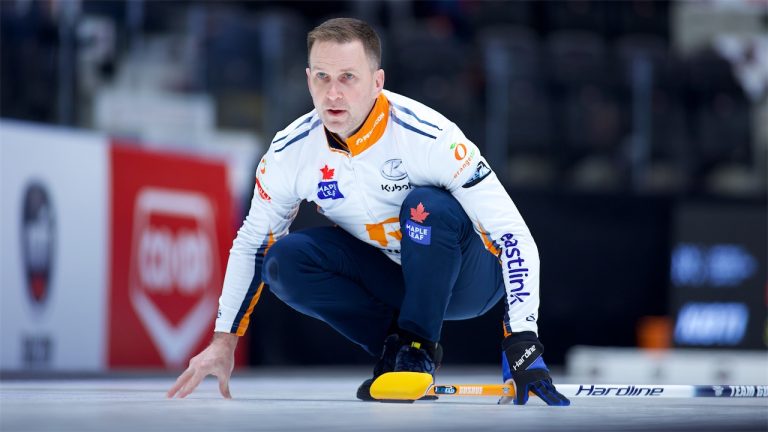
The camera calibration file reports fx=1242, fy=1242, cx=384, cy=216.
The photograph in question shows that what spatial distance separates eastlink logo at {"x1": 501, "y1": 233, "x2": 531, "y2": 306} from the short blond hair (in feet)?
2.25

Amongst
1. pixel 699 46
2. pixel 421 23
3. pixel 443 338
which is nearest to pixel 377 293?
pixel 443 338

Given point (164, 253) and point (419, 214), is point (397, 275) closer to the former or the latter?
point (419, 214)

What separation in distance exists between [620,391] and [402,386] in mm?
645

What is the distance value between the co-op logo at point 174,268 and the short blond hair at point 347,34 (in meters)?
4.33

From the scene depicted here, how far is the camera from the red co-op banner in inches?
305

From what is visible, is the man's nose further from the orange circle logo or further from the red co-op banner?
the red co-op banner

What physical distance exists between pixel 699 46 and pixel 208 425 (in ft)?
35.1

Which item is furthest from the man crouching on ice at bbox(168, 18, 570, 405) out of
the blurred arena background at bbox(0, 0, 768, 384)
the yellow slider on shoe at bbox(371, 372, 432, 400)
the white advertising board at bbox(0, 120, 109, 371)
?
the white advertising board at bbox(0, 120, 109, 371)

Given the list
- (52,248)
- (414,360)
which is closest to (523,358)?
(414,360)

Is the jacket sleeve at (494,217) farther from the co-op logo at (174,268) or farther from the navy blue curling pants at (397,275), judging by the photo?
the co-op logo at (174,268)

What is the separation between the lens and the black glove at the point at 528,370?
3393 millimetres

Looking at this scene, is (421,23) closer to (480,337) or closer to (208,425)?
(480,337)

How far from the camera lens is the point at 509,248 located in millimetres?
3641

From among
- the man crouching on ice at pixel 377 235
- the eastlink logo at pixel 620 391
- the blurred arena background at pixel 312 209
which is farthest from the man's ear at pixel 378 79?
the blurred arena background at pixel 312 209
